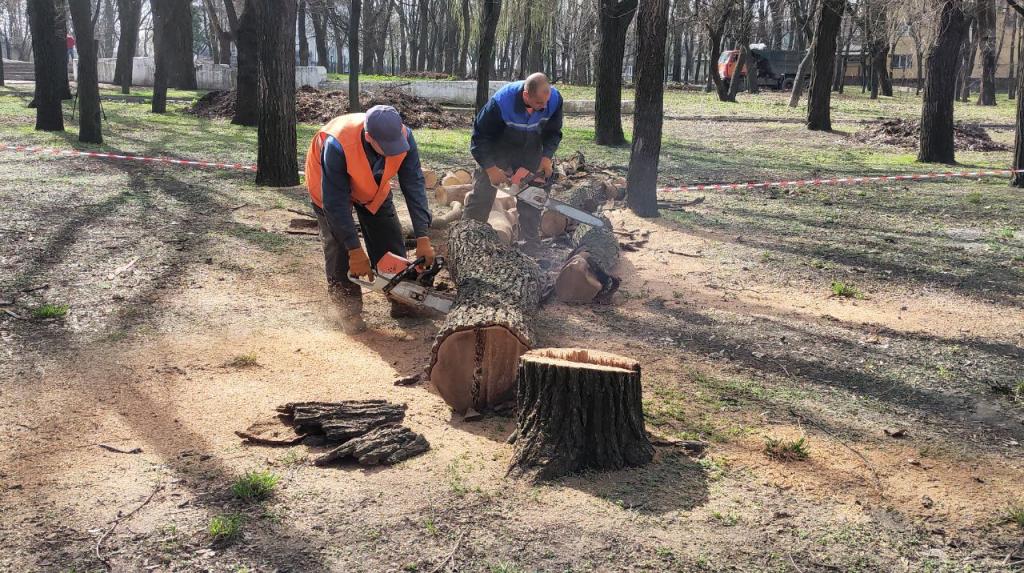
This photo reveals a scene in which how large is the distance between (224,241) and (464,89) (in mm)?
18891

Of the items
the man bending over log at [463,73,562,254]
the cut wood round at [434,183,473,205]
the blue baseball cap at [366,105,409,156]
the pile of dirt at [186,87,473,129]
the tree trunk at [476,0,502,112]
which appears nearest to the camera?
the blue baseball cap at [366,105,409,156]

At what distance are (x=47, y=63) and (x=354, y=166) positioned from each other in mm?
12406

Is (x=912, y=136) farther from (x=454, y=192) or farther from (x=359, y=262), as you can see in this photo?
(x=359, y=262)

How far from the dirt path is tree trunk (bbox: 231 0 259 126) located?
9.95 meters

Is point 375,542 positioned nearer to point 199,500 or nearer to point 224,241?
point 199,500

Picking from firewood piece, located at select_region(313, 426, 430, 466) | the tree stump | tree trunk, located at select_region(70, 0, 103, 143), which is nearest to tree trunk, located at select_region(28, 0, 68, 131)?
tree trunk, located at select_region(70, 0, 103, 143)

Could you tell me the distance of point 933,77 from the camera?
1310 centimetres

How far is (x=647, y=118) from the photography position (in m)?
9.69

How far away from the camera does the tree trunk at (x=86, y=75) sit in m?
12.7

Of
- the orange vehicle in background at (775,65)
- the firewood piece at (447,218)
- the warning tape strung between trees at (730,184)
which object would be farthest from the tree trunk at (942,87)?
the orange vehicle in background at (775,65)

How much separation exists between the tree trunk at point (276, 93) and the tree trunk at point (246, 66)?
6.97 metres

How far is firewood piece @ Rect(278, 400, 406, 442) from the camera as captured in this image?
13.1 feet

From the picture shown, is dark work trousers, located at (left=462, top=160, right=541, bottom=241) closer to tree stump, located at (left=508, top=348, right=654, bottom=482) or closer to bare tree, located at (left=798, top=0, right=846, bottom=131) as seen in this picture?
tree stump, located at (left=508, top=348, right=654, bottom=482)

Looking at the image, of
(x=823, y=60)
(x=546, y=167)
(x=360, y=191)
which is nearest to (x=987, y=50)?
(x=823, y=60)
